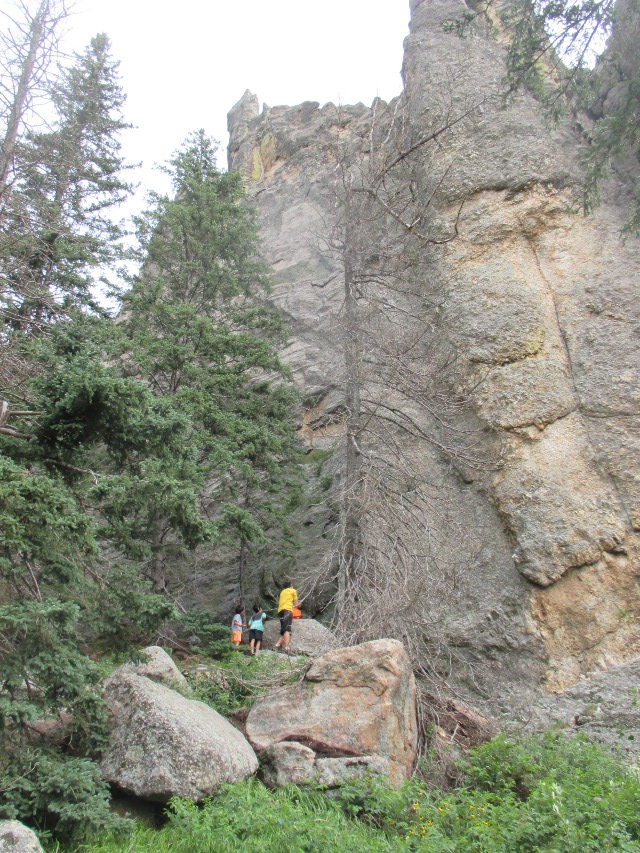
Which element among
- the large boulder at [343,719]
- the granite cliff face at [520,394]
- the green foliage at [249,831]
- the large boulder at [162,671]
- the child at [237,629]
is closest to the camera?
the green foliage at [249,831]

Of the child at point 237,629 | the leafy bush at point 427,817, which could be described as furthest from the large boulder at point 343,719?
the child at point 237,629

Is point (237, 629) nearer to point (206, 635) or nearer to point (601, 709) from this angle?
point (206, 635)

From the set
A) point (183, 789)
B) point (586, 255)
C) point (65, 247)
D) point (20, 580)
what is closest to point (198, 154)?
point (65, 247)

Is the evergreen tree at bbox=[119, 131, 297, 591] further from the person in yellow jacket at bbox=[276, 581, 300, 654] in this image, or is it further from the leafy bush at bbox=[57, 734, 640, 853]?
the leafy bush at bbox=[57, 734, 640, 853]

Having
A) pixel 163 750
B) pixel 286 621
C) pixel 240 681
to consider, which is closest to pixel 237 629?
pixel 286 621

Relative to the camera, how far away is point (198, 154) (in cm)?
1736

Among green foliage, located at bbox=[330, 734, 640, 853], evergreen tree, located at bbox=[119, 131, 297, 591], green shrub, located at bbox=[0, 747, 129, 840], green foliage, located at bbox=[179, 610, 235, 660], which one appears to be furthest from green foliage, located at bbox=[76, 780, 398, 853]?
evergreen tree, located at bbox=[119, 131, 297, 591]

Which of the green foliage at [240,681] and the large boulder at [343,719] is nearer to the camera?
the large boulder at [343,719]

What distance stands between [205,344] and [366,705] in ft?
28.3

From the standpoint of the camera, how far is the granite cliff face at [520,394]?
997cm

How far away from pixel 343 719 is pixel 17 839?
363 centimetres

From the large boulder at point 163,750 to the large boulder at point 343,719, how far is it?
440mm

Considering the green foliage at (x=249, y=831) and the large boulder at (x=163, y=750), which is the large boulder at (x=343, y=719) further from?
the green foliage at (x=249, y=831)

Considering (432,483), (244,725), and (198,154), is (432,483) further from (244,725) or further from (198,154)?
(198,154)
